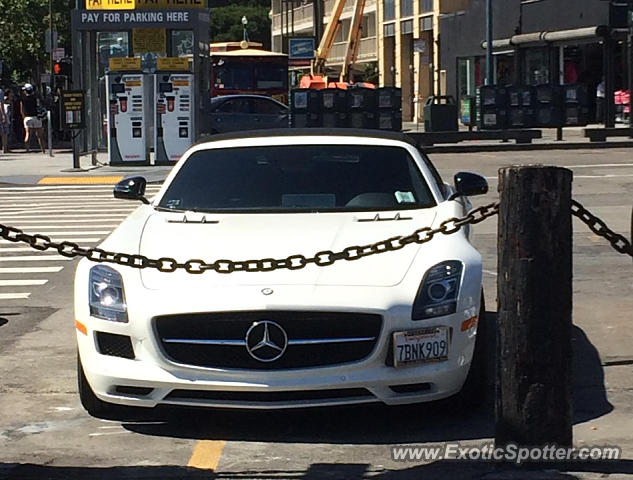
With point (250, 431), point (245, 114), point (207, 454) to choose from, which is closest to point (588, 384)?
point (250, 431)

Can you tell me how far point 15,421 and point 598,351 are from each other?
3.63m

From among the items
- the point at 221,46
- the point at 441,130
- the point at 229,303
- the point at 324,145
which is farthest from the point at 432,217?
the point at 221,46


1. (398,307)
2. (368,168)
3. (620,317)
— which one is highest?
(368,168)

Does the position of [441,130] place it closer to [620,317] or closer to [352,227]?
[620,317]

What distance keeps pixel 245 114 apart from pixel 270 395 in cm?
2805

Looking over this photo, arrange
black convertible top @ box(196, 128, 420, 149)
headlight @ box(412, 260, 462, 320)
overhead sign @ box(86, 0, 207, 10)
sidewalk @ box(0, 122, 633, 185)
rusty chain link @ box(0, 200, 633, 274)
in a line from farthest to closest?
overhead sign @ box(86, 0, 207, 10) → sidewalk @ box(0, 122, 633, 185) → black convertible top @ box(196, 128, 420, 149) → headlight @ box(412, 260, 462, 320) → rusty chain link @ box(0, 200, 633, 274)

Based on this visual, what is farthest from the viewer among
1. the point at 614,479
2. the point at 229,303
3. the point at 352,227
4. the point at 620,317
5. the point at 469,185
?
the point at 620,317

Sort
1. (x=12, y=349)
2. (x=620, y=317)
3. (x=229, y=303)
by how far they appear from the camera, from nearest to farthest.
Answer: (x=229, y=303) → (x=12, y=349) → (x=620, y=317)

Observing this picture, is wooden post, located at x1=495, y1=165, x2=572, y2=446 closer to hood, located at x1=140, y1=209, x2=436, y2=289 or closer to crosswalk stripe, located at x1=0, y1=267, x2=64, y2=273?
hood, located at x1=140, y1=209, x2=436, y2=289

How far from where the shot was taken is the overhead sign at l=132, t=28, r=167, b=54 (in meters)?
28.8

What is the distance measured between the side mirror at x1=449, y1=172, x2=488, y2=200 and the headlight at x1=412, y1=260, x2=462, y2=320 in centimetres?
147

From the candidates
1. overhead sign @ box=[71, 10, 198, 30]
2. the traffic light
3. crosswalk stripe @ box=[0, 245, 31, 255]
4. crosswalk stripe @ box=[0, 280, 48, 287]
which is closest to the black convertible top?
crosswalk stripe @ box=[0, 280, 48, 287]

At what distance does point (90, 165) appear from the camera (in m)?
29.1

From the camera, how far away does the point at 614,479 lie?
18.3 ft
